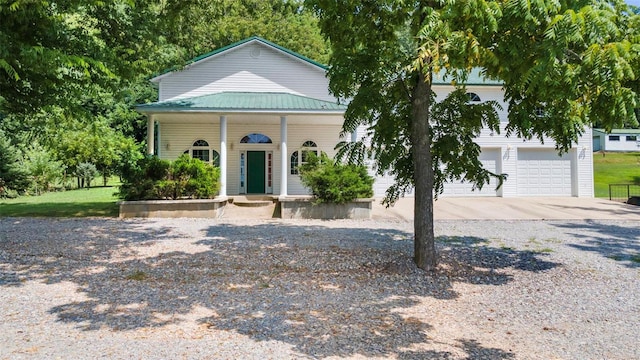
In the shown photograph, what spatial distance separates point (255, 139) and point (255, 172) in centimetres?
142

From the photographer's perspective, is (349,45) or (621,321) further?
(349,45)

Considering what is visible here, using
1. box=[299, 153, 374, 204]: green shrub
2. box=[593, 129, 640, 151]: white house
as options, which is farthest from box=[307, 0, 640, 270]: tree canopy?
box=[593, 129, 640, 151]: white house

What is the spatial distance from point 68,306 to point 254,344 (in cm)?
250

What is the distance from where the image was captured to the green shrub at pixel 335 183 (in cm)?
1192

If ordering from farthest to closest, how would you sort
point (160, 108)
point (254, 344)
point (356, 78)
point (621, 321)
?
1. point (160, 108)
2. point (356, 78)
3. point (621, 321)
4. point (254, 344)

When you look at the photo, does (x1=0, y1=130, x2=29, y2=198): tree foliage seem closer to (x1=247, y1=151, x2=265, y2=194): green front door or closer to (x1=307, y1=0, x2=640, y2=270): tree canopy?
(x1=247, y1=151, x2=265, y2=194): green front door

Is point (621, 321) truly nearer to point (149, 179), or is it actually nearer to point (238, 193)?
point (149, 179)

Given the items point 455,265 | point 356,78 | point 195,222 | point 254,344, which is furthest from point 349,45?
point 195,222

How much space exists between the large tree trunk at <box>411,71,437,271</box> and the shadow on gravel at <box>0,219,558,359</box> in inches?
12.9

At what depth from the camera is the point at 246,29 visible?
30031mm

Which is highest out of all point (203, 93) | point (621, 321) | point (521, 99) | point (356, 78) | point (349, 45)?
point (203, 93)

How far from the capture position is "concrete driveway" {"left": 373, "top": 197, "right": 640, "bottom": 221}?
12594 millimetres

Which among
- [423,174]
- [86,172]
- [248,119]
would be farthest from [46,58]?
[86,172]

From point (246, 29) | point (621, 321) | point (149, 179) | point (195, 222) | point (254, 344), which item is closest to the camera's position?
point (254, 344)
